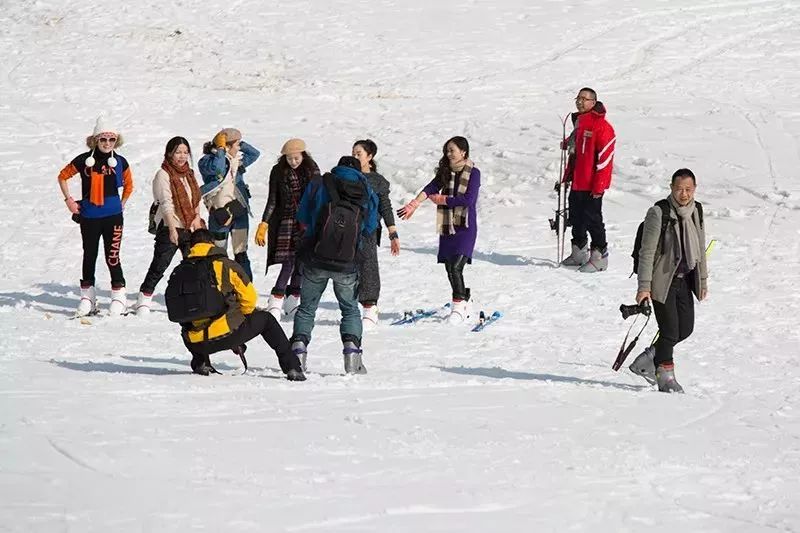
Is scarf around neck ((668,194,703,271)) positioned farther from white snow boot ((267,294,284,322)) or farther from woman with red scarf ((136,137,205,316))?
woman with red scarf ((136,137,205,316))

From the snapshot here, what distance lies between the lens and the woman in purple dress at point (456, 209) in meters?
11.6

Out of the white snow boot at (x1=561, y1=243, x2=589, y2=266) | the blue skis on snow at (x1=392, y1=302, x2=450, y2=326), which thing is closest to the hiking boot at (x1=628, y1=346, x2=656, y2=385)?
the blue skis on snow at (x1=392, y1=302, x2=450, y2=326)

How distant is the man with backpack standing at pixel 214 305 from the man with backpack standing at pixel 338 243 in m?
0.40

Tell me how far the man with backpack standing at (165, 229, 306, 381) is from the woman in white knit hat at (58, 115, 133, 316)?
3.41 m

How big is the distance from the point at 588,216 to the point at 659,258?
4801 mm

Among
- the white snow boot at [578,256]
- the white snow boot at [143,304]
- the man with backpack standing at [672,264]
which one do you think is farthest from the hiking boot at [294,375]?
the white snow boot at [578,256]

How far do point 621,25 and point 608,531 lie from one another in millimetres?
21656

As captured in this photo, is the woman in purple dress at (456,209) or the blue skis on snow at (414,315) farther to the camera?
the blue skis on snow at (414,315)

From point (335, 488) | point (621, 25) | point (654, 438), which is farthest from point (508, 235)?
point (621, 25)

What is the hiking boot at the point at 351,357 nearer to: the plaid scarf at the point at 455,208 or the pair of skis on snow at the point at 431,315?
the pair of skis on snow at the point at 431,315

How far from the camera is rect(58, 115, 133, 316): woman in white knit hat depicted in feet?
38.3

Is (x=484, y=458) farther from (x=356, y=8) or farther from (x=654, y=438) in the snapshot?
(x=356, y=8)

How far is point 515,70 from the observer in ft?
77.5

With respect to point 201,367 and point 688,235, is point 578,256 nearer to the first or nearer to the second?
point 688,235
